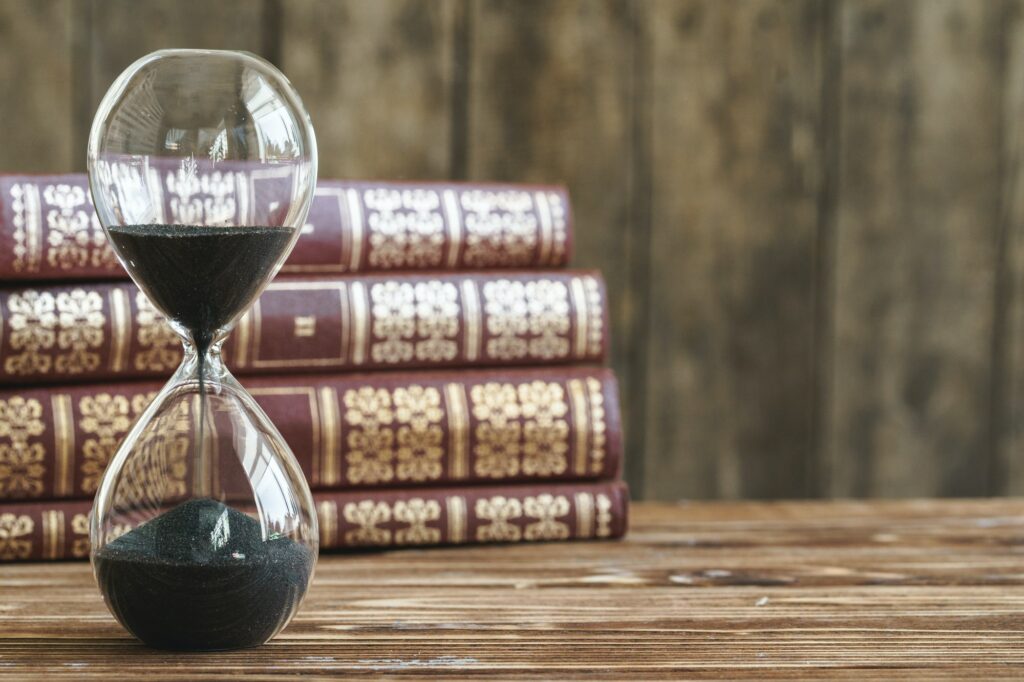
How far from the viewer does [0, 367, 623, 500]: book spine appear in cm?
73

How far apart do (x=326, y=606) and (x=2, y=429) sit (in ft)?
0.78

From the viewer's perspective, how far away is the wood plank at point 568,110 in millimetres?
1093

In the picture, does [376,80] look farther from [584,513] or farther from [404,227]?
[584,513]

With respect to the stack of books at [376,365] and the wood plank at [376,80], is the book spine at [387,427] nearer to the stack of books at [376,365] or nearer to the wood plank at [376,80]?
the stack of books at [376,365]

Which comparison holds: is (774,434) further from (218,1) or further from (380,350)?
(218,1)

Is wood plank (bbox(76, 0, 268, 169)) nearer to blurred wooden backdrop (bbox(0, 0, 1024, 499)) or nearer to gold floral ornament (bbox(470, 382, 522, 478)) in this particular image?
blurred wooden backdrop (bbox(0, 0, 1024, 499))


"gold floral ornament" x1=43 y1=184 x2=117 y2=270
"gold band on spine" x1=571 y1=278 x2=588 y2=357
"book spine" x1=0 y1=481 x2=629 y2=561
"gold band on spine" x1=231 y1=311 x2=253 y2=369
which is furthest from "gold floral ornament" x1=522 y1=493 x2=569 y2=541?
"gold floral ornament" x1=43 y1=184 x2=117 y2=270

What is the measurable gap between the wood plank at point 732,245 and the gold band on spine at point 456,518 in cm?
38

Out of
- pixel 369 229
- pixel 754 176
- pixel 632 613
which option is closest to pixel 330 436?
pixel 369 229

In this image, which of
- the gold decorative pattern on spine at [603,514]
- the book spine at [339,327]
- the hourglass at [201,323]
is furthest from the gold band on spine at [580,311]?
the hourglass at [201,323]

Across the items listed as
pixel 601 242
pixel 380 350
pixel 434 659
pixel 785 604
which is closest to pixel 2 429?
pixel 380 350

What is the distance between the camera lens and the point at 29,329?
0.72m

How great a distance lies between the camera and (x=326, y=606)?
0.63 meters

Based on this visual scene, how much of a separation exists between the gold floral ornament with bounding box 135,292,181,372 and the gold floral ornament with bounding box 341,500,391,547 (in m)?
0.14
